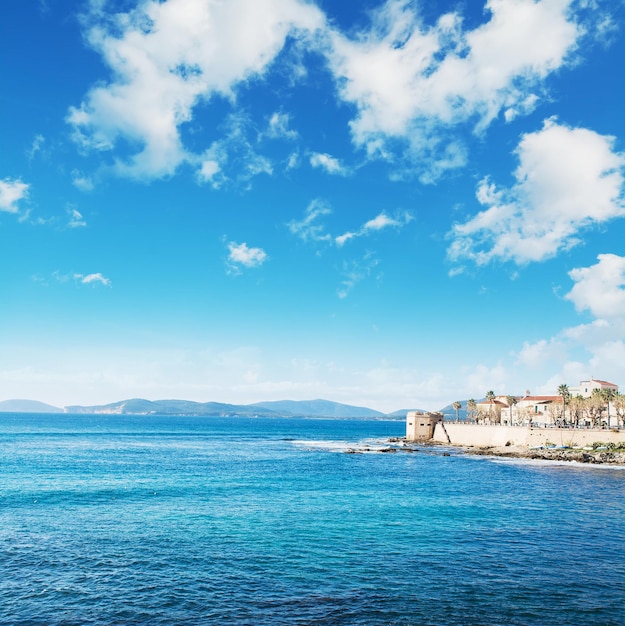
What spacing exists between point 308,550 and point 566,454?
82640 mm

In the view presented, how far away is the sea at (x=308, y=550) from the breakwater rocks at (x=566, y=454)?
907 inches

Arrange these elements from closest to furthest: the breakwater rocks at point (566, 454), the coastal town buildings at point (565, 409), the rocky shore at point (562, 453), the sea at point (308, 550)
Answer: the sea at point (308, 550) < the breakwater rocks at point (566, 454) < the rocky shore at point (562, 453) < the coastal town buildings at point (565, 409)

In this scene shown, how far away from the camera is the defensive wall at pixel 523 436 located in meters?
111

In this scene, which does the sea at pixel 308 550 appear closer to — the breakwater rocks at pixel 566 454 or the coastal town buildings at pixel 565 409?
the breakwater rocks at pixel 566 454

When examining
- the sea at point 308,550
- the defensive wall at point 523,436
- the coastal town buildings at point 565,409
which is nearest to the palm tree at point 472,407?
the coastal town buildings at point 565,409

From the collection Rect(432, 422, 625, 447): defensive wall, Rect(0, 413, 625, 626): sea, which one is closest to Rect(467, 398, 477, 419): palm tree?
Rect(432, 422, 625, 447): defensive wall

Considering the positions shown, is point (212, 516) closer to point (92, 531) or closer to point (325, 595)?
point (92, 531)

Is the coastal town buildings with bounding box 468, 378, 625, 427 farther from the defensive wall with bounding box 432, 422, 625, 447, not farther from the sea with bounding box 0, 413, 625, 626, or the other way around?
the sea with bounding box 0, 413, 625, 626

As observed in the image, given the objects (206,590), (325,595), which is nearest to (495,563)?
(325,595)

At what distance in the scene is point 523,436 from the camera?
397 ft

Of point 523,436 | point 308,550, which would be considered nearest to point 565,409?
point 523,436

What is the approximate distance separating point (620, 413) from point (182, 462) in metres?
106

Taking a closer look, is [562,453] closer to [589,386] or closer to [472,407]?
[472,407]

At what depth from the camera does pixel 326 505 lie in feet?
174
